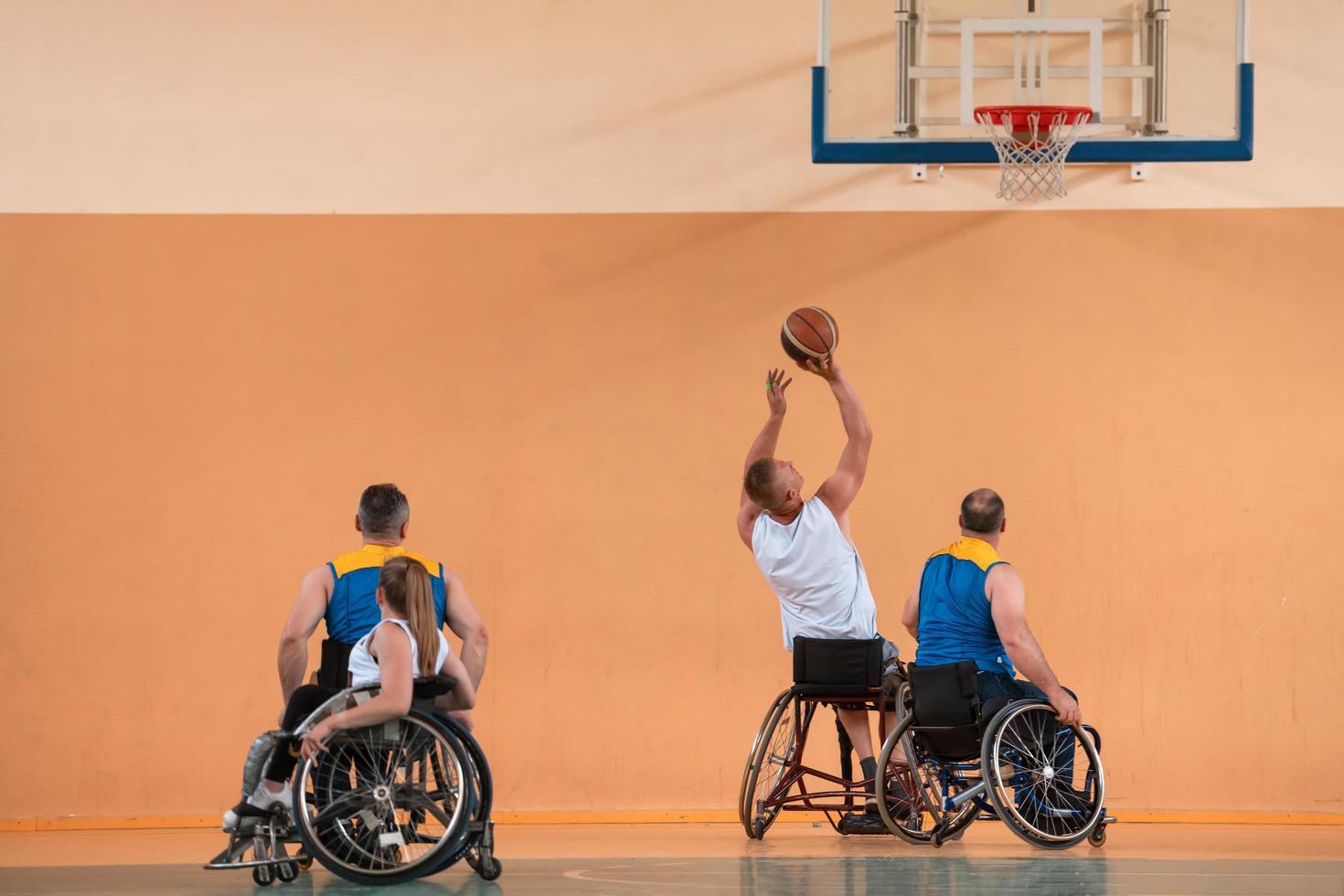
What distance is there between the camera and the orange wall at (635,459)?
614 cm

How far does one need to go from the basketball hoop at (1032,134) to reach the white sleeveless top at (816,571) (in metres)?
1.60

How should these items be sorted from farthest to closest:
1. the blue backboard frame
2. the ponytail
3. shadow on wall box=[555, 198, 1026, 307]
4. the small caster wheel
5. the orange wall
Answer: shadow on wall box=[555, 198, 1026, 307] → the orange wall → the blue backboard frame → the small caster wheel → the ponytail

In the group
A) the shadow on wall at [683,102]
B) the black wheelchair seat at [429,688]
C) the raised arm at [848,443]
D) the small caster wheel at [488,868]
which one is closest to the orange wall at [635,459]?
the shadow on wall at [683,102]

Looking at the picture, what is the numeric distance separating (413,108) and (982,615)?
10.4ft

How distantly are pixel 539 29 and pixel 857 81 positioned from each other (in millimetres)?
1377

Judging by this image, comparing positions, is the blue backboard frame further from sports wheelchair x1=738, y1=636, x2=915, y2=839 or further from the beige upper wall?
sports wheelchair x1=738, y1=636, x2=915, y2=839

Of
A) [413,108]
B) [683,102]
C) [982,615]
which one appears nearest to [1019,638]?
[982,615]

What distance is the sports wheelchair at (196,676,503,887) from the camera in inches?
157

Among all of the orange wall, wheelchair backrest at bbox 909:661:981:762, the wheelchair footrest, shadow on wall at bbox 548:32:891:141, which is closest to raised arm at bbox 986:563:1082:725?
wheelchair backrest at bbox 909:661:981:762

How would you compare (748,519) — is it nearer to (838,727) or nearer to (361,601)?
(838,727)

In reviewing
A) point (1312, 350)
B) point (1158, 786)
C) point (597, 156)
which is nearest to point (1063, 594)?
point (1158, 786)

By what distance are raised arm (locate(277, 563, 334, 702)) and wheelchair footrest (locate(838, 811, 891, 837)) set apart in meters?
1.86

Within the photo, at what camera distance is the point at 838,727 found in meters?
5.32

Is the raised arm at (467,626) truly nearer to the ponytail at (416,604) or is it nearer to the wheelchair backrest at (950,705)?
the ponytail at (416,604)
